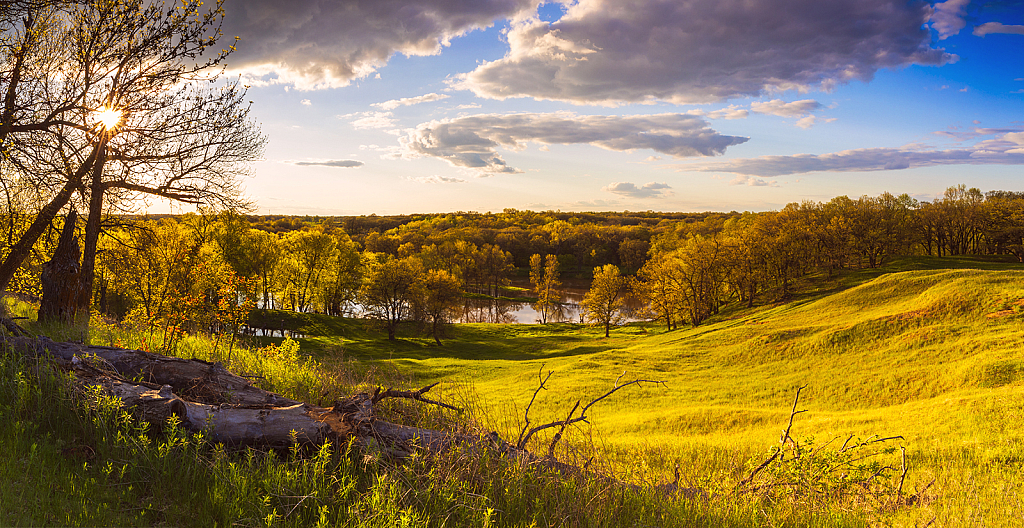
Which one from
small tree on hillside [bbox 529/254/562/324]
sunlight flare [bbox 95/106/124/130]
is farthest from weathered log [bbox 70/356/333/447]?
small tree on hillside [bbox 529/254/562/324]

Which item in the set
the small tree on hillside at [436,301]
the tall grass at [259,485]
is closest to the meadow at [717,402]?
the tall grass at [259,485]

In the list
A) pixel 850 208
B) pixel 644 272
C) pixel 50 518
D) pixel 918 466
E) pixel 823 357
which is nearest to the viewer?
pixel 50 518

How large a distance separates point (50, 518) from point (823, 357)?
39.4 metres

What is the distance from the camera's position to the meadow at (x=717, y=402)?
4617mm

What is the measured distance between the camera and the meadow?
4.62 m

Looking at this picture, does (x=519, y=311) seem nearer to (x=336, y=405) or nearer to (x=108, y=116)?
(x=108, y=116)

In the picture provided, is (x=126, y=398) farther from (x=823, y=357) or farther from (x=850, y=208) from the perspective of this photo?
(x=850, y=208)

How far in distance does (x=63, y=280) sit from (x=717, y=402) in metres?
28.5

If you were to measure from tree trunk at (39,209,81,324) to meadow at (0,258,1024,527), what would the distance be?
2284 millimetres

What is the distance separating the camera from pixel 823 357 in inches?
1332

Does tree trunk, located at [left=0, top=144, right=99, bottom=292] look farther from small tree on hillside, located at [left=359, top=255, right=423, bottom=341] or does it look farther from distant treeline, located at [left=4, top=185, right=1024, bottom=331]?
small tree on hillside, located at [left=359, top=255, right=423, bottom=341]

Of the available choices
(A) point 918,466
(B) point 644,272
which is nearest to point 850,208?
(B) point 644,272

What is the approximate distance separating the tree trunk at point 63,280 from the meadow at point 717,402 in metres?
2.28

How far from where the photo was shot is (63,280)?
40.9ft
